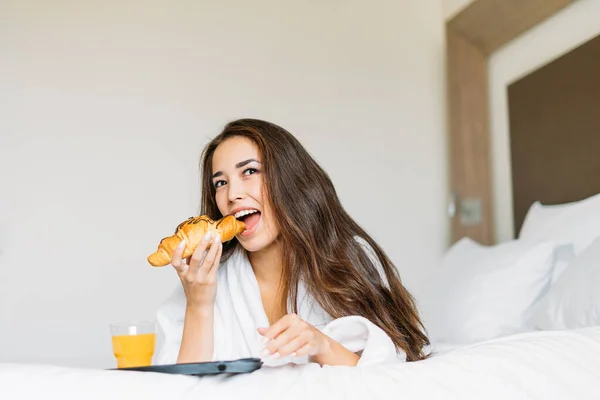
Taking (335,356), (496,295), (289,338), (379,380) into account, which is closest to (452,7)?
(496,295)

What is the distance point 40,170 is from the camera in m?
2.69

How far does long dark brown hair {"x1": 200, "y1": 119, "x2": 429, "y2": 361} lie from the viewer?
4.57ft

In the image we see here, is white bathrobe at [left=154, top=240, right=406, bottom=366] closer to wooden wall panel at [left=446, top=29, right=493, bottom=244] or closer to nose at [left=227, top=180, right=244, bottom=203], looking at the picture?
nose at [left=227, top=180, right=244, bottom=203]

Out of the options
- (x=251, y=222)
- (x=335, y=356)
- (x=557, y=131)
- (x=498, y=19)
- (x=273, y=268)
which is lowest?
(x=335, y=356)

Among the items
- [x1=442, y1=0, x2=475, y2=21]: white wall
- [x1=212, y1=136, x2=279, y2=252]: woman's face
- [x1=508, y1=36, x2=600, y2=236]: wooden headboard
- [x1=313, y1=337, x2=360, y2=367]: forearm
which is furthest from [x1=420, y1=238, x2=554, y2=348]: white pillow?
[x1=442, y1=0, x2=475, y2=21]: white wall

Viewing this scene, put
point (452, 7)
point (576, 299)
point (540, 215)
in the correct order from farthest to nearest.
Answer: point (452, 7)
point (540, 215)
point (576, 299)

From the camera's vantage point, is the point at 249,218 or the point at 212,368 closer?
the point at 212,368

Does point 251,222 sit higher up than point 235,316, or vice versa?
point 251,222

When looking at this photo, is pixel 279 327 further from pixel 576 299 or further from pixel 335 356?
pixel 576 299

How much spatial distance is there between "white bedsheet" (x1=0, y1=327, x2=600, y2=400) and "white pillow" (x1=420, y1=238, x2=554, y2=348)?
0.94 meters

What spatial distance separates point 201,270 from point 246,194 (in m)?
0.22

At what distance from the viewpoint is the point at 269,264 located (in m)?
1.55

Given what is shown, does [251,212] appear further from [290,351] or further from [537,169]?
[537,169]

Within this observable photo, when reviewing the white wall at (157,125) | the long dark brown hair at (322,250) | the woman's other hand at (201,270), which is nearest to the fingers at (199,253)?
the woman's other hand at (201,270)
